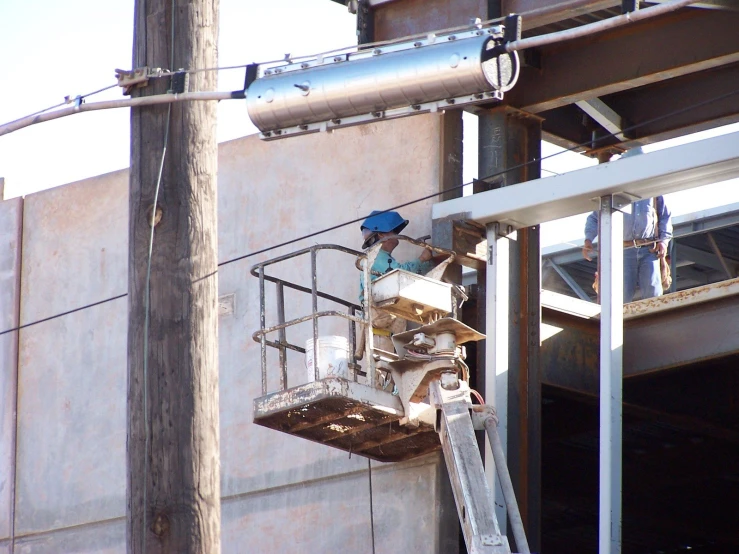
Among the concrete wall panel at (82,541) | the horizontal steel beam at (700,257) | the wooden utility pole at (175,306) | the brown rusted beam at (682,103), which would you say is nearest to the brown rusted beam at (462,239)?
the brown rusted beam at (682,103)

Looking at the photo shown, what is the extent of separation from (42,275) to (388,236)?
6374 mm

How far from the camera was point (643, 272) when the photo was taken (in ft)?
56.9

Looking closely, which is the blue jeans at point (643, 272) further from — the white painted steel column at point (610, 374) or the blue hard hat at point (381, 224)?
the blue hard hat at point (381, 224)

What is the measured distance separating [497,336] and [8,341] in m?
7.29

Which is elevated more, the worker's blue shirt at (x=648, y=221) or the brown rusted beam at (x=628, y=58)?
the brown rusted beam at (x=628, y=58)

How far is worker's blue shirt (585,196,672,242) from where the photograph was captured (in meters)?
16.9

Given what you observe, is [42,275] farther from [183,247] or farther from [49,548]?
[183,247]

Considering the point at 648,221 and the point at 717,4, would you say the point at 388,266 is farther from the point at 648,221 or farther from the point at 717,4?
the point at 648,221

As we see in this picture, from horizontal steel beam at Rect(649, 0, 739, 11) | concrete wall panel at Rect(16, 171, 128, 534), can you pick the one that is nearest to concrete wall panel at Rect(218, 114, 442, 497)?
concrete wall panel at Rect(16, 171, 128, 534)

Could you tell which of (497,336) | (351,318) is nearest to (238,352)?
(497,336)

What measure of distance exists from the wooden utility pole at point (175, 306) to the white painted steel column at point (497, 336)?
543 cm

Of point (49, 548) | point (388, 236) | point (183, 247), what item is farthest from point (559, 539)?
point (183, 247)

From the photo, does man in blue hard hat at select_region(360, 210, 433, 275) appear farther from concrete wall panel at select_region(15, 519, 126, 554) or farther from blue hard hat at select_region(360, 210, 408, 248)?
concrete wall panel at select_region(15, 519, 126, 554)

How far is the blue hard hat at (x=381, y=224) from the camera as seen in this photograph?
13.9m
